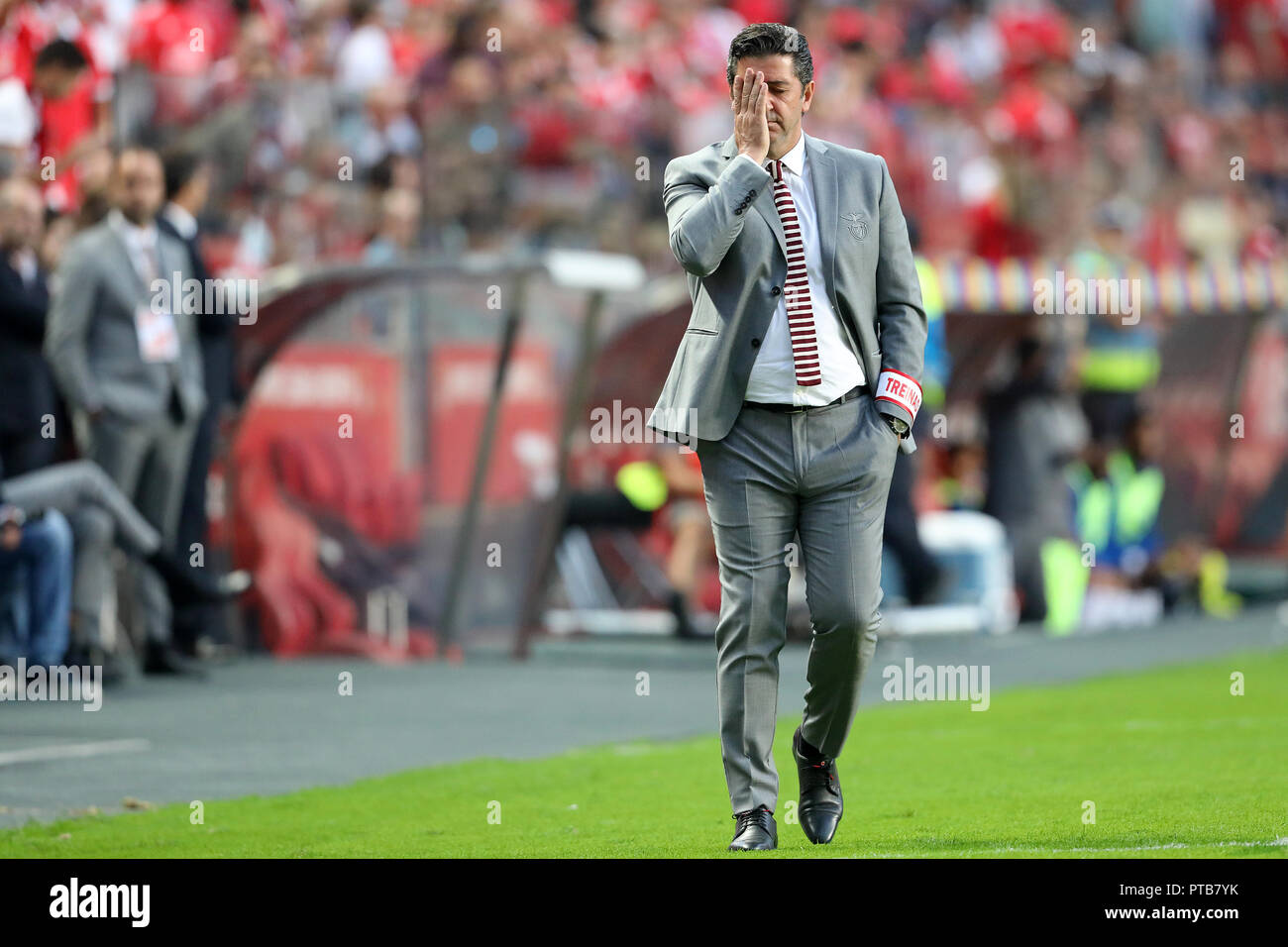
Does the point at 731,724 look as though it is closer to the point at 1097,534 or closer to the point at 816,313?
the point at 816,313

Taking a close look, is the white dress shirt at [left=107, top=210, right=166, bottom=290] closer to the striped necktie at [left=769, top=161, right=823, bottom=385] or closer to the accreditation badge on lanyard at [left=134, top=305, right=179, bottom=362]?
the accreditation badge on lanyard at [left=134, top=305, right=179, bottom=362]

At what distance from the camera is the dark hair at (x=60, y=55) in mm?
13289

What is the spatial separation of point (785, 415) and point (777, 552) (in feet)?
1.33

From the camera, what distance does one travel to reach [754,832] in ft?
21.9

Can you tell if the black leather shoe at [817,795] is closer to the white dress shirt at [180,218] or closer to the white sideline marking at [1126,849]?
the white sideline marking at [1126,849]

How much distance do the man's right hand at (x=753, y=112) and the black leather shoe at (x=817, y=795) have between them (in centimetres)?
179

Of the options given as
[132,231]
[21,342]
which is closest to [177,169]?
[132,231]

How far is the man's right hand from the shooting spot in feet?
21.6

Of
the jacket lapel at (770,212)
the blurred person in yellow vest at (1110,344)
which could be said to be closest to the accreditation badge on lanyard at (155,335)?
the jacket lapel at (770,212)

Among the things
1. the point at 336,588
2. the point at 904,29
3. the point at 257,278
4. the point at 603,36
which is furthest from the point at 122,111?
the point at 904,29

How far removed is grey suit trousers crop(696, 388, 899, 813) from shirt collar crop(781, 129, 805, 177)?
2.37 feet

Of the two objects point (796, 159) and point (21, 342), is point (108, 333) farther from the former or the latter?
point (796, 159)
